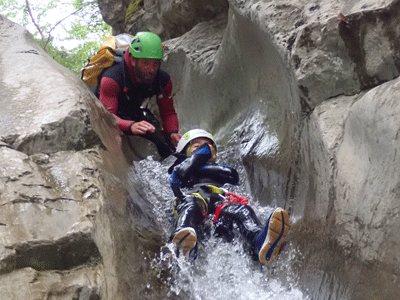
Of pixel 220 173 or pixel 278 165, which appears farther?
pixel 220 173

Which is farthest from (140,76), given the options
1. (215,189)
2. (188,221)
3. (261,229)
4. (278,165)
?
(261,229)

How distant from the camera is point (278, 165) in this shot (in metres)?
4.31

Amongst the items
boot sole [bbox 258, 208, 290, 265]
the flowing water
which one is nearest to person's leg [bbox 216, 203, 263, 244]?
the flowing water

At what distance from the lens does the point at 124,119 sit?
621 cm

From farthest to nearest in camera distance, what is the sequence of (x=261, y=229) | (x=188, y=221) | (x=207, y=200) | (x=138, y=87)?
(x=138, y=87) < (x=207, y=200) < (x=188, y=221) < (x=261, y=229)

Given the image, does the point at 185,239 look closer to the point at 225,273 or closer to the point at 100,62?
the point at 225,273

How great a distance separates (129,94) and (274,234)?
3.86m

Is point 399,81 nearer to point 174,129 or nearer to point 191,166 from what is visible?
point 191,166

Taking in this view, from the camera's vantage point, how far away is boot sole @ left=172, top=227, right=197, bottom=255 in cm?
305

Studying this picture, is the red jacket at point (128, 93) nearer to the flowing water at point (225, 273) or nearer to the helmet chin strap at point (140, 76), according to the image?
the helmet chin strap at point (140, 76)

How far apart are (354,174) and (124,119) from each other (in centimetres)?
417

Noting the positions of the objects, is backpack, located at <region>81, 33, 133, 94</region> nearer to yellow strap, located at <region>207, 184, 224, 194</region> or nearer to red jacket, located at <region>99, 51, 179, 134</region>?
red jacket, located at <region>99, 51, 179, 134</region>

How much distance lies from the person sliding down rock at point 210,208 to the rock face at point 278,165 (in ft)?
0.99

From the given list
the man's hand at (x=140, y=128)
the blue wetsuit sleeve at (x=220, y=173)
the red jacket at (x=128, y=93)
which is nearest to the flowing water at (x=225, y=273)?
the blue wetsuit sleeve at (x=220, y=173)
